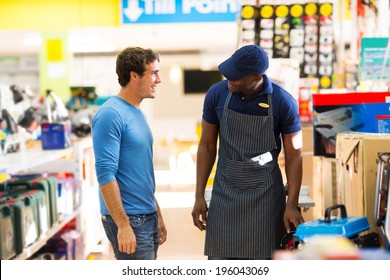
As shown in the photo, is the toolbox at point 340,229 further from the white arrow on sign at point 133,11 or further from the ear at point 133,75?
the white arrow on sign at point 133,11

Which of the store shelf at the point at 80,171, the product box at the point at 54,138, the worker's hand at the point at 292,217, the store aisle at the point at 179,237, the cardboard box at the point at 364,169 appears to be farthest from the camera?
the product box at the point at 54,138

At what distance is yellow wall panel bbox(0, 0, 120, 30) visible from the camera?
29.3 ft

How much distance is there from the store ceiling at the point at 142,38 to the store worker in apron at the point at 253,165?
6378 mm

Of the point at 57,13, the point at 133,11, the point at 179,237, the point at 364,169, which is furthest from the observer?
the point at 57,13

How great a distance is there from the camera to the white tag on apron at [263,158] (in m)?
2.63

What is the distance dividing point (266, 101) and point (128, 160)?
561 mm

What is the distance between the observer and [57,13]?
384 inches

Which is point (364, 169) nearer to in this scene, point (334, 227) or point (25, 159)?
point (334, 227)

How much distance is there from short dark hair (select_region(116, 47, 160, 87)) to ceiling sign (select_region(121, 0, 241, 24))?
4.38 m

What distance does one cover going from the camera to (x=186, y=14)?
23.4 ft

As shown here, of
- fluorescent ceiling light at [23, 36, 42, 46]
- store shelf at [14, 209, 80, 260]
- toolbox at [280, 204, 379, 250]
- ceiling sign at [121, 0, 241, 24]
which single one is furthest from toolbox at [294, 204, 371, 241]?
fluorescent ceiling light at [23, 36, 42, 46]

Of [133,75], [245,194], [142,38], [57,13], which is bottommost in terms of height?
[245,194]

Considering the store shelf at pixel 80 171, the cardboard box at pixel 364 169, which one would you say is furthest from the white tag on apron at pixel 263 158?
the store shelf at pixel 80 171

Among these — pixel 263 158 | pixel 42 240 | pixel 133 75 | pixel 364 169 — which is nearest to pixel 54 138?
pixel 42 240
